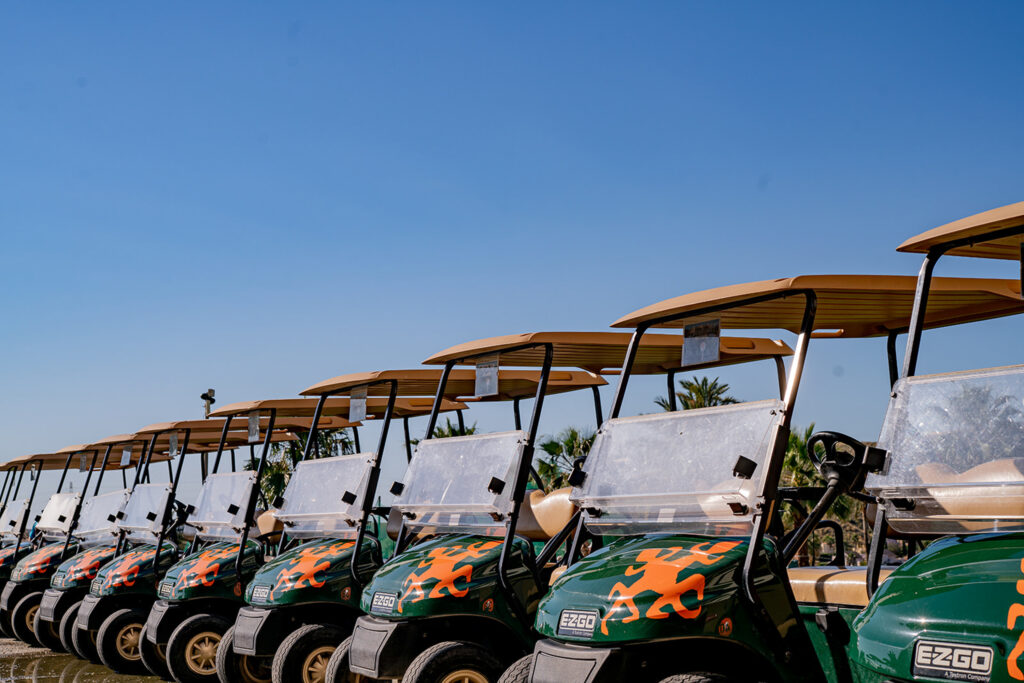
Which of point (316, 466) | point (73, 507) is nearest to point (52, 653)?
point (73, 507)

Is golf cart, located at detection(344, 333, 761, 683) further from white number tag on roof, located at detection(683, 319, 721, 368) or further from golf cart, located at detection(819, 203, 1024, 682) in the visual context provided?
golf cart, located at detection(819, 203, 1024, 682)

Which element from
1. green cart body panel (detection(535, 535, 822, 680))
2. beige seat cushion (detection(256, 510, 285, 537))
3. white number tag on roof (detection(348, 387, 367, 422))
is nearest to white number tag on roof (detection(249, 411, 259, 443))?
beige seat cushion (detection(256, 510, 285, 537))

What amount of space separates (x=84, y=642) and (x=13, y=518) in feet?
24.4

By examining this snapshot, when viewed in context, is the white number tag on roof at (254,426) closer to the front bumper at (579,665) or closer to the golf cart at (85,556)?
the golf cart at (85,556)

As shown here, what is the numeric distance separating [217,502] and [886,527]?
6383mm

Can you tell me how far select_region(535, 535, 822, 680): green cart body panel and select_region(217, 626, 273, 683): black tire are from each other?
358cm

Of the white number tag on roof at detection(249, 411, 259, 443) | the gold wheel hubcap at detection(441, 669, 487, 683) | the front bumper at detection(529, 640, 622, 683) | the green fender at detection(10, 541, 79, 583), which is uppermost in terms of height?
the front bumper at detection(529, 640, 622, 683)

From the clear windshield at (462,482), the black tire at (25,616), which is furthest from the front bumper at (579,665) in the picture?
the black tire at (25,616)

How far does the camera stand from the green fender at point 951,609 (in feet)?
9.80

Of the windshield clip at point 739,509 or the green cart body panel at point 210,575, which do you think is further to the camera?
the green cart body panel at point 210,575

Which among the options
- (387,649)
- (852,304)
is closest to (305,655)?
(387,649)

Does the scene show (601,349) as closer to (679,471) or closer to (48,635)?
(679,471)

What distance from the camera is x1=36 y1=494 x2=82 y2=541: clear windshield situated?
500 inches

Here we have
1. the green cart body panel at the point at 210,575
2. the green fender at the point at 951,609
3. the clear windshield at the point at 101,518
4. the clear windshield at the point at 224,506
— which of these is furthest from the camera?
the clear windshield at the point at 101,518
